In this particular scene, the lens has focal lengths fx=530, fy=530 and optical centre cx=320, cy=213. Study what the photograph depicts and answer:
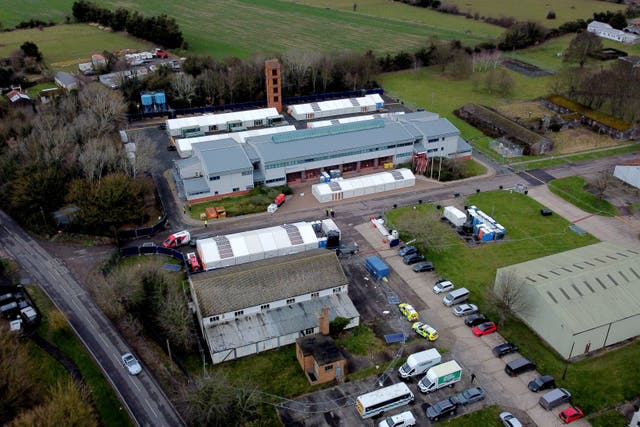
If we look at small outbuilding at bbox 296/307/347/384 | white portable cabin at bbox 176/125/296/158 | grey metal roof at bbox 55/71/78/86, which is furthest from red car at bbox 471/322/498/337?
grey metal roof at bbox 55/71/78/86

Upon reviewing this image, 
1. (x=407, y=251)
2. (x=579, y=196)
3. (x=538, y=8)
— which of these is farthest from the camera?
(x=538, y=8)

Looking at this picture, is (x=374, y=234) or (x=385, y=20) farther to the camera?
(x=385, y=20)

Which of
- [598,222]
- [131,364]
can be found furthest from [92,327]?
[598,222]

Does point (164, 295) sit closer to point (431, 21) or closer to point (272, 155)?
point (272, 155)

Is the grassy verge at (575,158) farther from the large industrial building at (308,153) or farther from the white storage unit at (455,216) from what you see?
the white storage unit at (455,216)

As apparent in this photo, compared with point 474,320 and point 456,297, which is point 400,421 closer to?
point 474,320

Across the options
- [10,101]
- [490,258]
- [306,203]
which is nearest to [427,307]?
[490,258]

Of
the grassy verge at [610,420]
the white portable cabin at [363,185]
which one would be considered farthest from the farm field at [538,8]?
the grassy verge at [610,420]
